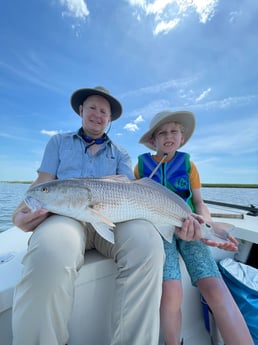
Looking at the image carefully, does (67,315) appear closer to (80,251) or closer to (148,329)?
(80,251)

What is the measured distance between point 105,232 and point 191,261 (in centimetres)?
88

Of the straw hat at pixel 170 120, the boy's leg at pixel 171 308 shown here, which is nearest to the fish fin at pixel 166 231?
the boy's leg at pixel 171 308

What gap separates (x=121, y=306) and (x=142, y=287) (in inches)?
7.2

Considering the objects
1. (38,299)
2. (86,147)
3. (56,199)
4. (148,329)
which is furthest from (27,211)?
(148,329)

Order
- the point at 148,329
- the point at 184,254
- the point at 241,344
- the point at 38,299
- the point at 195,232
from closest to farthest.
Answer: the point at 38,299, the point at 148,329, the point at 241,344, the point at 195,232, the point at 184,254

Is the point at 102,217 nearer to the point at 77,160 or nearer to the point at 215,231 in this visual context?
the point at 77,160

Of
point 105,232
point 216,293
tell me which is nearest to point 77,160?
point 105,232

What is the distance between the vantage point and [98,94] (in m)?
2.28

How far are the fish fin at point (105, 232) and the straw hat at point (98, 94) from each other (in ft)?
4.54

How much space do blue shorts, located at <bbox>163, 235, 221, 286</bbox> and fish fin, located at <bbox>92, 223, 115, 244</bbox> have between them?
0.59m

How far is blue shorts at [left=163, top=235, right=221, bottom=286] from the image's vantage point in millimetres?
1771

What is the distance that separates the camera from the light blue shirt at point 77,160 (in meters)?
2.04

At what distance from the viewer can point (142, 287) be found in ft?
4.40

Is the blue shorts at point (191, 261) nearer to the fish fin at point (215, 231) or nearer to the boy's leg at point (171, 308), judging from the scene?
the boy's leg at point (171, 308)
